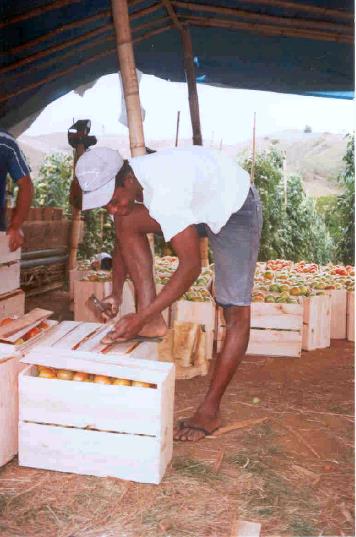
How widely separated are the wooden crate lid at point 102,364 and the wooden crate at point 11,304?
1642 mm

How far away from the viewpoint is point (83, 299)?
5543mm

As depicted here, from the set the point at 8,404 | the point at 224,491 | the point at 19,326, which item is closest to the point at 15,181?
the point at 19,326

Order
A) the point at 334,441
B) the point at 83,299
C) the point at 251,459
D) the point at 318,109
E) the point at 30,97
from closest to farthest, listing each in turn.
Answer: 1. the point at 251,459
2. the point at 334,441
3. the point at 83,299
4. the point at 30,97
5. the point at 318,109

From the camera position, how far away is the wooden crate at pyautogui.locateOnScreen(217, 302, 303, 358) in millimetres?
4785

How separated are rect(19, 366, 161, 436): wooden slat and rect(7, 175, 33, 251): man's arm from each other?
2.00 m

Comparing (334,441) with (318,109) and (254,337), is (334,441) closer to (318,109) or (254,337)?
(254,337)

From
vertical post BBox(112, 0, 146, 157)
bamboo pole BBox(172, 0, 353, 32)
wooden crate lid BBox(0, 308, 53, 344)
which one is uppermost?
bamboo pole BBox(172, 0, 353, 32)

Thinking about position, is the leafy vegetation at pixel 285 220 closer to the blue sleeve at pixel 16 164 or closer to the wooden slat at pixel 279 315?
the wooden slat at pixel 279 315

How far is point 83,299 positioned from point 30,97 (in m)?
2.54

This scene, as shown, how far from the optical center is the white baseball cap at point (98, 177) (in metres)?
2.75

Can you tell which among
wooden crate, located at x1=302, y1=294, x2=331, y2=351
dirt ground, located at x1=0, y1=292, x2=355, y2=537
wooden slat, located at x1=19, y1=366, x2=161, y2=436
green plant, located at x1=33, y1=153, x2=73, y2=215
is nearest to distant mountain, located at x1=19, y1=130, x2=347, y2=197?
green plant, located at x1=33, y1=153, x2=73, y2=215

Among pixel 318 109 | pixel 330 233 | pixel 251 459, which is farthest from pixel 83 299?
pixel 318 109

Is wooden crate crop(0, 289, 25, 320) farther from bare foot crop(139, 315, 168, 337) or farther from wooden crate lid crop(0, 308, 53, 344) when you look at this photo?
bare foot crop(139, 315, 168, 337)

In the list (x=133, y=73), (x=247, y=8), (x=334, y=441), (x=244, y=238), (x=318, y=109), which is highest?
(x=318, y=109)
